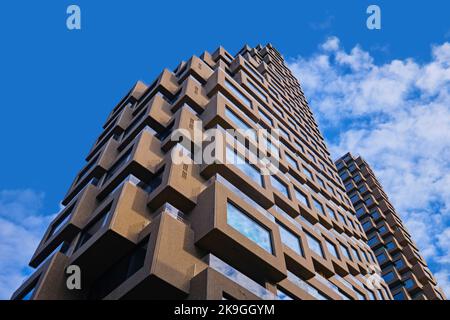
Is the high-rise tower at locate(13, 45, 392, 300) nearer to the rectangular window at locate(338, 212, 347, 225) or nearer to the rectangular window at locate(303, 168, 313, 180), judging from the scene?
the rectangular window at locate(338, 212, 347, 225)

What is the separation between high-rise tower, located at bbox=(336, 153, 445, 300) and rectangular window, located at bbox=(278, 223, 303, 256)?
27.9m

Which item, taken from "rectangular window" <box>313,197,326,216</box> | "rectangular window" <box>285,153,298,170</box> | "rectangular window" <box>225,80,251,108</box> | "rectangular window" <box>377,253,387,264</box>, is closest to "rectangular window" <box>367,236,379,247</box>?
"rectangular window" <box>377,253,387,264</box>

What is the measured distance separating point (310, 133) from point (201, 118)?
24.4 meters

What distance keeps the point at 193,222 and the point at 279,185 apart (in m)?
10.2

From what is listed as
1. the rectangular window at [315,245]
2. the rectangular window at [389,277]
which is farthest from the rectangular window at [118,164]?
the rectangular window at [389,277]

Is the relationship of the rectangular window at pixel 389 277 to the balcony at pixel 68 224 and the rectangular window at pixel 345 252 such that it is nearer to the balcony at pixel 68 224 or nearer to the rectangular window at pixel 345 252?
the rectangular window at pixel 345 252

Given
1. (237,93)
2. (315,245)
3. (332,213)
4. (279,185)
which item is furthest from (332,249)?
(237,93)

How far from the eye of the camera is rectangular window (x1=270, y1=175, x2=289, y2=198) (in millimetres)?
24153

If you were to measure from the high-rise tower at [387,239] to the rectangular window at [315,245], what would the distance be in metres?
24.5

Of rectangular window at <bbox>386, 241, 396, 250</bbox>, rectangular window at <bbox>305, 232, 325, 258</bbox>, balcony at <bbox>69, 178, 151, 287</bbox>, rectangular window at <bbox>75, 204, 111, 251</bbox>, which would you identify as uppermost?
rectangular window at <bbox>386, 241, 396, 250</bbox>

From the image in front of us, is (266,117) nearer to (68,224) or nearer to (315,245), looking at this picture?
(315,245)

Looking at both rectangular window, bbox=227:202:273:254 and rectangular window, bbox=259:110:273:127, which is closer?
rectangular window, bbox=227:202:273:254

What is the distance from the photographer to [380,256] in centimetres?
4781
